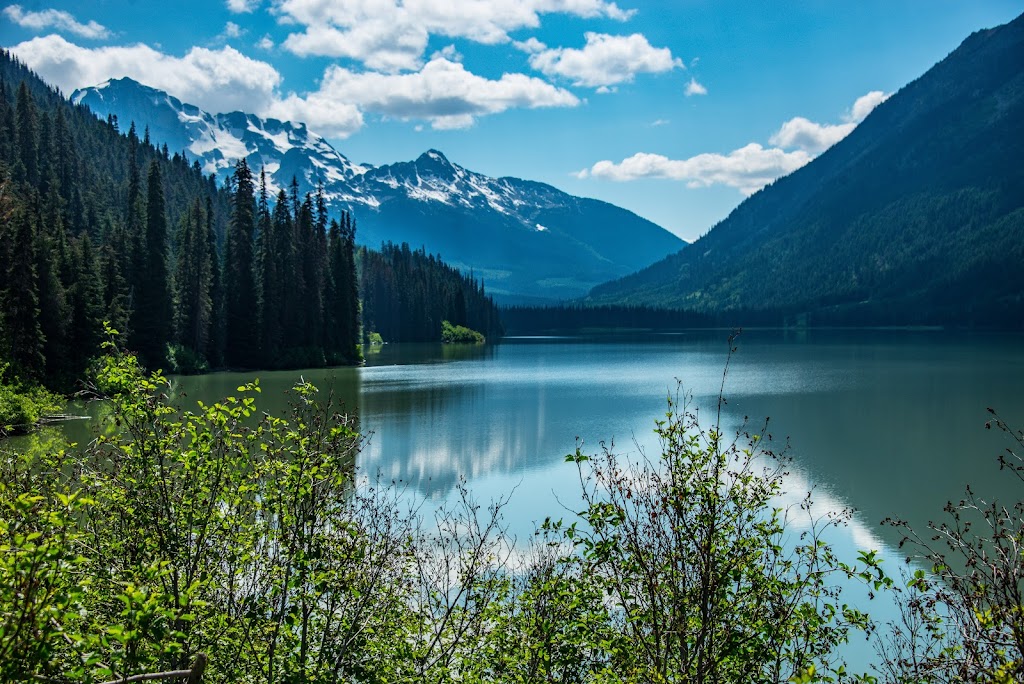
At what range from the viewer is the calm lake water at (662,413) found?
2569 centimetres

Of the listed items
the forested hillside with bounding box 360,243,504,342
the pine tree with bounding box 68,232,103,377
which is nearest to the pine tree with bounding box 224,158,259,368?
the pine tree with bounding box 68,232,103,377

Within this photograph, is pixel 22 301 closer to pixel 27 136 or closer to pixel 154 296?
pixel 154 296

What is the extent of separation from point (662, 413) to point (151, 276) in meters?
51.0

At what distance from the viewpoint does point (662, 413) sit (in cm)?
4488

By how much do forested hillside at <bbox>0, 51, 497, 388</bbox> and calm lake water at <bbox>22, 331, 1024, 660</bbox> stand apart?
7.72 meters

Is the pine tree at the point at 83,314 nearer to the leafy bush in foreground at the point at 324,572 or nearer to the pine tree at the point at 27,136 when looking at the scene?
the leafy bush in foreground at the point at 324,572

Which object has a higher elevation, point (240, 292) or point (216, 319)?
point (240, 292)

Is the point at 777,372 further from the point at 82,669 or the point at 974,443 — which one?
the point at 82,669

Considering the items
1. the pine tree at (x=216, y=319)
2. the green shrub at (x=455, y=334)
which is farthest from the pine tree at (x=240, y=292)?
the green shrub at (x=455, y=334)

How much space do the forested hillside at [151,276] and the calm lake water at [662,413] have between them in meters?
7.72

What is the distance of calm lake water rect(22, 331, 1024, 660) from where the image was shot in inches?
1012

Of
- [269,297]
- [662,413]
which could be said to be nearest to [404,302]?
[269,297]

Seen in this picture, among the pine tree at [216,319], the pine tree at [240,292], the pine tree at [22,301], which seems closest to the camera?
the pine tree at [22,301]

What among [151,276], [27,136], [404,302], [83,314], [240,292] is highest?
[27,136]
